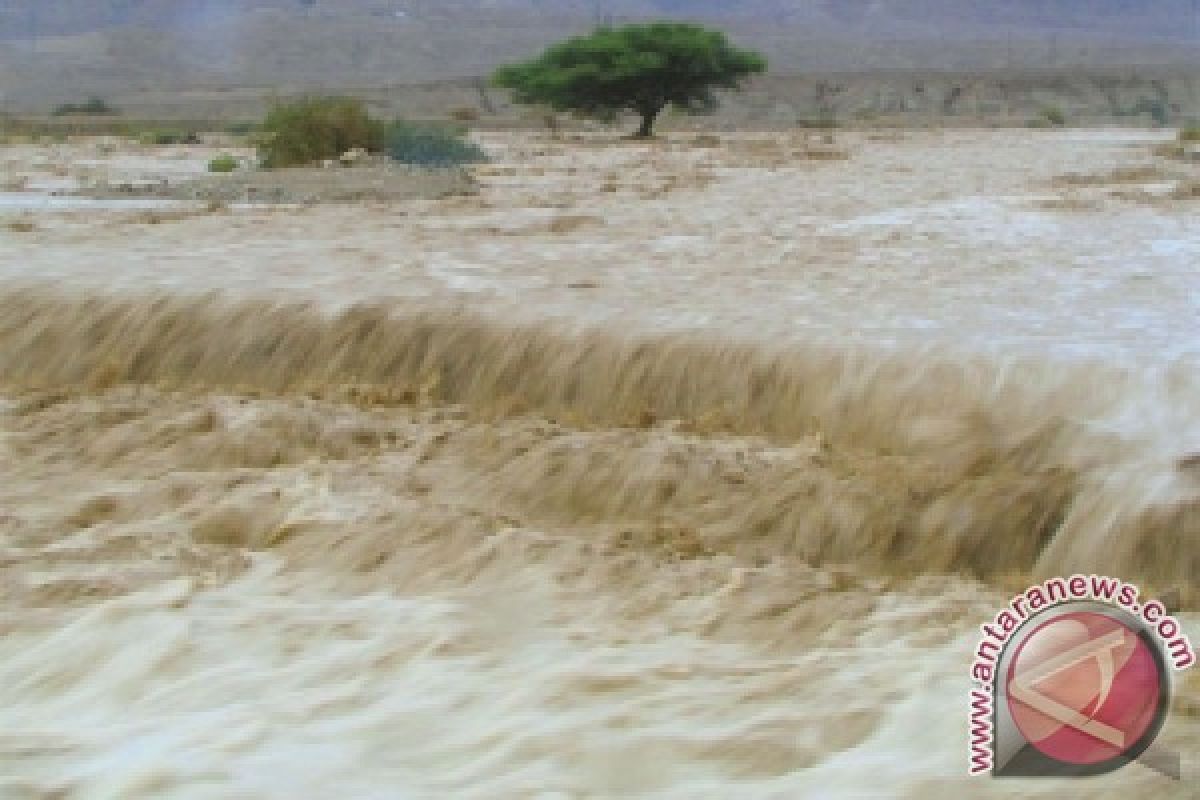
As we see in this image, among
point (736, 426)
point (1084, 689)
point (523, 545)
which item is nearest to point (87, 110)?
point (736, 426)

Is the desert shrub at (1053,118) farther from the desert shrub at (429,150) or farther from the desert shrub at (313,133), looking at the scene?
the desert shrub at (313,133)


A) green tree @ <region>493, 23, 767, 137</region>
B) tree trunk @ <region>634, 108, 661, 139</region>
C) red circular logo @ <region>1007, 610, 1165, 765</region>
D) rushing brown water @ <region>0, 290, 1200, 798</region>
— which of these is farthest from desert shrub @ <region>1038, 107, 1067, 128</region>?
red circular logo @ <region>1007, 610, 1165, 765</region>

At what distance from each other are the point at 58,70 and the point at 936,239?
6104 centimetres

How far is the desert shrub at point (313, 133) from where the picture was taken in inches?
765

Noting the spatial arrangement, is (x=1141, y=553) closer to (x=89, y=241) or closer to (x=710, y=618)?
(x=710, y=618)

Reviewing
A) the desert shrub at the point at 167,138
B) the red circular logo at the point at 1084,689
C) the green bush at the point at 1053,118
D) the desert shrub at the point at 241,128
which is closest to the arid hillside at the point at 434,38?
the desert shrub at the point at 241,128

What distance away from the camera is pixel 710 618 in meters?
5.46

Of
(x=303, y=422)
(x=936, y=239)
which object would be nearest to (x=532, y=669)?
(x=303, y=422)

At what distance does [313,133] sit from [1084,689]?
56.1 feet

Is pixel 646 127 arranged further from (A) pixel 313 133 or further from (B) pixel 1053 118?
(B) pixel 1053 118

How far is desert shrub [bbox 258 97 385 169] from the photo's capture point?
19.4 meters

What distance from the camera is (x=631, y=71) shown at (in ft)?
106

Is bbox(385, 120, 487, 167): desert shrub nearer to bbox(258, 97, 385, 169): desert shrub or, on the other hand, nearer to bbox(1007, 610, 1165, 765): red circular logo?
bbox(258, 97, 385, 169): desert shrub

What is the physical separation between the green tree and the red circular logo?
93.6 ft
